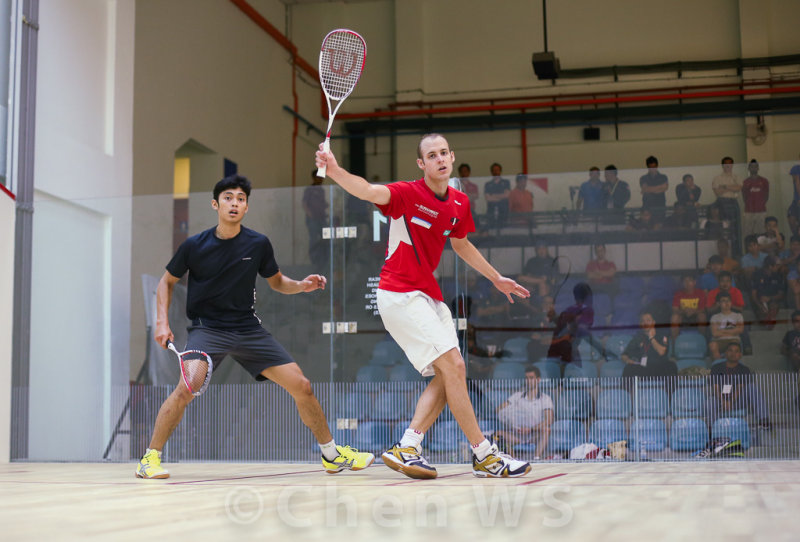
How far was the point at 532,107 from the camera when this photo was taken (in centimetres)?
1151

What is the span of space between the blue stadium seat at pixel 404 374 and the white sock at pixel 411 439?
1.98 meters

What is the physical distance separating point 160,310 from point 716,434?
290cm

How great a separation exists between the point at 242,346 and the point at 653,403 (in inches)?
94.1

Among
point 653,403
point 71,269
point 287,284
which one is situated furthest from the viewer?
point 71,269

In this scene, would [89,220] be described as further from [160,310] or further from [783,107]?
[783,107]

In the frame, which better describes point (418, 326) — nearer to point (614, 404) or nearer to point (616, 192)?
point (614, 404)

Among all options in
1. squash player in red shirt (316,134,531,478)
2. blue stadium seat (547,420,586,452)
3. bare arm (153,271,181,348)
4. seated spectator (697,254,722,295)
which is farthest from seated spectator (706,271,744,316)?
bare arm (153,271,181,348)

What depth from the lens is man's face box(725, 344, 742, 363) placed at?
5016 millimetres

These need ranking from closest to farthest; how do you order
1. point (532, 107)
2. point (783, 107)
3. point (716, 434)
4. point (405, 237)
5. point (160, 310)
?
point (405, 237) < point (160, 310) < point (716, 434) < point (783, 107) < point (532, 107)

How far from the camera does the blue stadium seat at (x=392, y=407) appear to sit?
16.8 feet

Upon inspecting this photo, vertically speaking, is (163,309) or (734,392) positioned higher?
(163,309)

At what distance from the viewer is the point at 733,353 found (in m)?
5.02

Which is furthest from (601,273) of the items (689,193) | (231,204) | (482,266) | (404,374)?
(231,204)

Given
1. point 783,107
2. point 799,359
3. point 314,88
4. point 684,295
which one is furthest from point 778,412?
point 314,88
